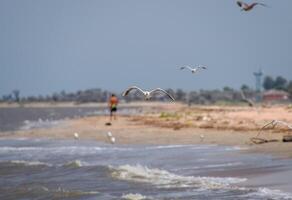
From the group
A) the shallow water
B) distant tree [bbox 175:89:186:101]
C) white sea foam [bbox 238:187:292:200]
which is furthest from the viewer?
distant tree [bbox 175:89:186:101]

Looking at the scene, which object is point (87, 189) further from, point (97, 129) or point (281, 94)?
point (281, 94)

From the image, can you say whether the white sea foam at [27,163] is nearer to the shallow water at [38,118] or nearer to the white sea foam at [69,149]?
the white sea foam at [69,149]

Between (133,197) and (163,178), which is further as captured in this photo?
(163,178)

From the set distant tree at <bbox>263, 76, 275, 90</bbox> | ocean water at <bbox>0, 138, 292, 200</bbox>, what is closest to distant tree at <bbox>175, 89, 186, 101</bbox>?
distant tree at <bbox>263, 76, 275, 90</bbox>

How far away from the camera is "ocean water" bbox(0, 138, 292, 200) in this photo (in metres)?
15.4

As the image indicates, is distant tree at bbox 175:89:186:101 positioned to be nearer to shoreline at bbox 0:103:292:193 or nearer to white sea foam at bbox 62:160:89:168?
shoreline at bbox 0:103:292:193

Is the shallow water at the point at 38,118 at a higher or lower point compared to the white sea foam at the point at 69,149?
lower

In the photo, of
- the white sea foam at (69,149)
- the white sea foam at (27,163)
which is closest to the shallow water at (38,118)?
the white sea foam at (69,149)

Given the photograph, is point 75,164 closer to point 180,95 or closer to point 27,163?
point 27,163

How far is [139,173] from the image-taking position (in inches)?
746

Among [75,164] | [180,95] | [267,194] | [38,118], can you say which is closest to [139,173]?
[75,164]

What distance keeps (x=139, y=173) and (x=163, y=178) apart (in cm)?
146

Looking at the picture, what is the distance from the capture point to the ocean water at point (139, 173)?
15.4m

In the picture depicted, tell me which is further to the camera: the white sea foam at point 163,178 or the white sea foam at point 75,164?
the white sea foam at point 75,164
